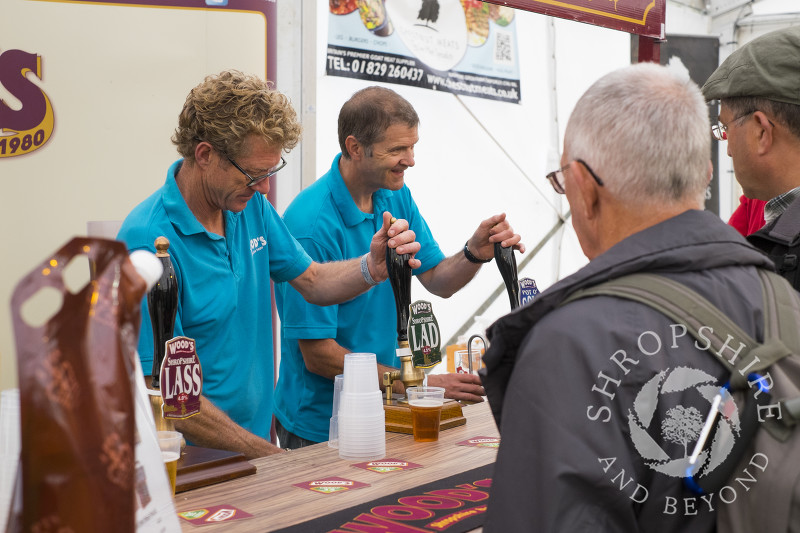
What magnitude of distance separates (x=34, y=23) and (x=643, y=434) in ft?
8.55

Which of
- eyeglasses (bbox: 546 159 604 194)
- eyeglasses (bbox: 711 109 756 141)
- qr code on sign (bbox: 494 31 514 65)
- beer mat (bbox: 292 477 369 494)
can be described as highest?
qr code on sign (bbox: 494 31 514 65)

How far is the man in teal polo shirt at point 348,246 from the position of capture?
2545 millimetres

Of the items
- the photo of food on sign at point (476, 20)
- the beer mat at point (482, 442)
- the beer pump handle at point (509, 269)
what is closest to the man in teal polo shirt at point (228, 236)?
the beer pump handle at point (509, 269)

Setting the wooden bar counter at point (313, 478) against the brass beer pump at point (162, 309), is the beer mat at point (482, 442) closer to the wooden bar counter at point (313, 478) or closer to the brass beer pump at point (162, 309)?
the wooden bar counter at point (313, 478)

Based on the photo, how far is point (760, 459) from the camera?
0.98 metres

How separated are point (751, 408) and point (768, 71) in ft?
4.04

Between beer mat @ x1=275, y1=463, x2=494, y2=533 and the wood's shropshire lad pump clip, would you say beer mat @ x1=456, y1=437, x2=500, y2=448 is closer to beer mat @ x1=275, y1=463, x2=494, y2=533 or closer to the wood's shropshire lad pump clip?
beer mat @ x1=275, y1=463, x2=494, y2=533

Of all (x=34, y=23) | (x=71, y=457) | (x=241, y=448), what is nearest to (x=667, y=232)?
(x=71, y=457)

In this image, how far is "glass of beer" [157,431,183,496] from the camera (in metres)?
1.48

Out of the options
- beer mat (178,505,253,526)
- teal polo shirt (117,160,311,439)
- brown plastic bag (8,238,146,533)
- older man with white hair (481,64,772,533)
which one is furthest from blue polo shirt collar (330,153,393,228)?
brown plastic bag (8,238,146,533)

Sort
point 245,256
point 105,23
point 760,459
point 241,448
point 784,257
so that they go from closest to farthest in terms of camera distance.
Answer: point 760,459, point 784,257, point 241,448, point 245,256, point 105,23

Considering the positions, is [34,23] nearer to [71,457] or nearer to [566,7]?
[566,7]

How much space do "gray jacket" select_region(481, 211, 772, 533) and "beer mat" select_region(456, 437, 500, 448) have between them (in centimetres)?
104

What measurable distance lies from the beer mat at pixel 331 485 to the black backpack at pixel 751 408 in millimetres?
873
